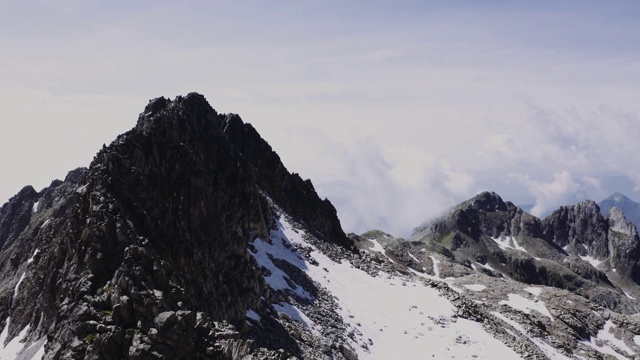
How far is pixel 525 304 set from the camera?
120 meters

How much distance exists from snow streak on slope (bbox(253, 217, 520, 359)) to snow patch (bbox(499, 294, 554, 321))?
43.8 meters

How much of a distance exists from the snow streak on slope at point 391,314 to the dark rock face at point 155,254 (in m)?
8.26

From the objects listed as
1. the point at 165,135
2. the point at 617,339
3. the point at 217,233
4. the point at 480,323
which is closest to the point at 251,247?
the point at 217,233

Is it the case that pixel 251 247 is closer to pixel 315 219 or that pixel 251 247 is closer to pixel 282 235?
pixel 282 235

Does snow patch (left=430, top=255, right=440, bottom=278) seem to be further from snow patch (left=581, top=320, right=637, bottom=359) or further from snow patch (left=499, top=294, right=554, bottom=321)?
snow patch (left=581, top=320, right=637, bottom=359)

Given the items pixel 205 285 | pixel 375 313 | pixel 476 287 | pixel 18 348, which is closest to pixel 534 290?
pixel 476 287

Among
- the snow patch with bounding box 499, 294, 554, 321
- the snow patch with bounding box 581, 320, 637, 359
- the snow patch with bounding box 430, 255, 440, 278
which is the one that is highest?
the snow patch with bounding box 430, 255, 440, 278

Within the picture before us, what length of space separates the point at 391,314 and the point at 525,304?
206 ft

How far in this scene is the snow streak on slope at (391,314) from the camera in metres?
60.8

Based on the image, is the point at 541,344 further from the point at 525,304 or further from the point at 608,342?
the point at 525,304

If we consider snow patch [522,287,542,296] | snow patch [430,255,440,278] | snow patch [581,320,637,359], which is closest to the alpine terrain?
snow patch [581,320,637,359]

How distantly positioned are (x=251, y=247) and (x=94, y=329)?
40.0 meters

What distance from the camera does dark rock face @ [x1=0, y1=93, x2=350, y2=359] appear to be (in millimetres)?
30469

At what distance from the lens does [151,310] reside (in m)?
31.5
